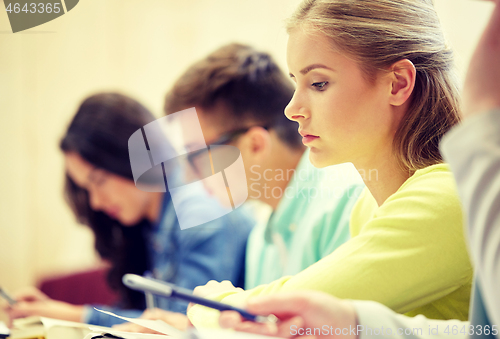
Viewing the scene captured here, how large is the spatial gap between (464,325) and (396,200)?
0.34 feet

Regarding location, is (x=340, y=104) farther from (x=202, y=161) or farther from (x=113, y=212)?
(x=113, y=212)

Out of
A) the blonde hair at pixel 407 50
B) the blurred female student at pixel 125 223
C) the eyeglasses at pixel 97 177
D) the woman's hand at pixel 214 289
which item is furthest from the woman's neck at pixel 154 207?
the blonde hair at pixel 407 50

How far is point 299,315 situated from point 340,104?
7.6 inches

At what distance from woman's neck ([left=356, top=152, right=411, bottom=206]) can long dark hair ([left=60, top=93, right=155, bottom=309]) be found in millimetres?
469

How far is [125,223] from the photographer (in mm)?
930

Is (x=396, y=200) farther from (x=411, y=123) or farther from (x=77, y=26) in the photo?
(x=77, y=26)

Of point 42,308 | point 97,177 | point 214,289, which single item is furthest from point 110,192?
point 214,289

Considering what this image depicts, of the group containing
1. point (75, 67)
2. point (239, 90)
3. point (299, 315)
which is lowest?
point (299, 315)

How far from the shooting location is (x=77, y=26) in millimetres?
690

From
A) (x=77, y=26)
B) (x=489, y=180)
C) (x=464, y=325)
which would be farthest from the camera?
(x=77, y=26)

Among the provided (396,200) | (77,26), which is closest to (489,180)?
(396,200)

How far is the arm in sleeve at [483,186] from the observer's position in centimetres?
18

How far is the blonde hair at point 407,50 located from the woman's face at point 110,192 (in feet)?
1.71

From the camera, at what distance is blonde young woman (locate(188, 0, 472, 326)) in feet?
1.11
